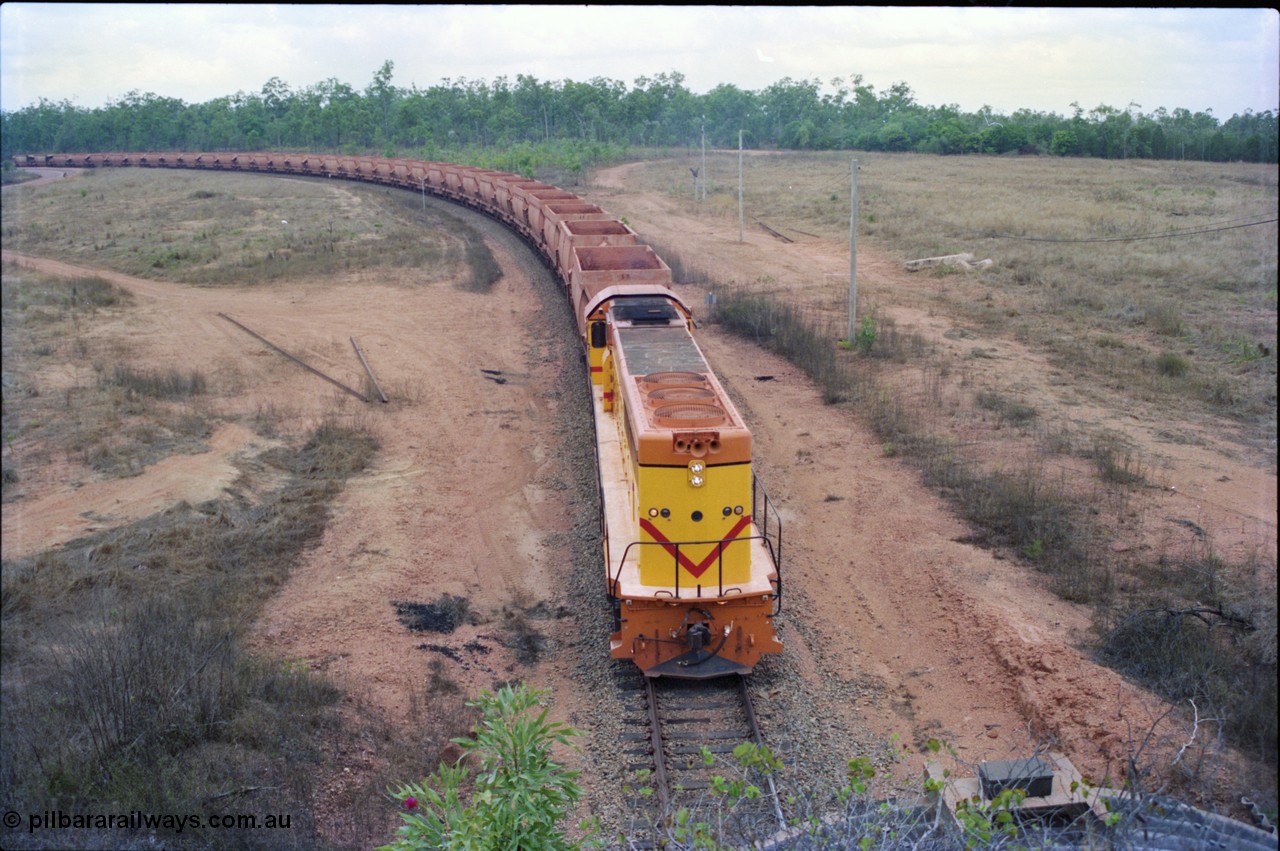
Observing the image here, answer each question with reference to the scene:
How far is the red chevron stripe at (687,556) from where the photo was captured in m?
10.4

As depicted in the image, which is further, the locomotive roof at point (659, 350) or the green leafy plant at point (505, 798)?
the locomotive roof at point (659, 350)

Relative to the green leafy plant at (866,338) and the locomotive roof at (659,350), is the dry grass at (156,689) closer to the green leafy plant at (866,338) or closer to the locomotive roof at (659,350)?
the locomotive roof at (659,350)

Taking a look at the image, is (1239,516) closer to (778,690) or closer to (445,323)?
(778,690)

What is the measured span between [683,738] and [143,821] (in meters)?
4.84

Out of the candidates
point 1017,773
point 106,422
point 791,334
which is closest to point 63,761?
point 1017,773

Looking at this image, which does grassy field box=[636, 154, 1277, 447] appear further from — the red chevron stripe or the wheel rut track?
the wheel rut track

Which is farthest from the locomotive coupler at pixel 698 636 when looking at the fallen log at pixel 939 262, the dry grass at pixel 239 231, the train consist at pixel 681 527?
the fallen log at pixel 939 262

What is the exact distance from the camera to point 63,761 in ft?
26.1

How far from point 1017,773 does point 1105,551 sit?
7033mm

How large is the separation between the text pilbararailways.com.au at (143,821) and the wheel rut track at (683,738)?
120 inches

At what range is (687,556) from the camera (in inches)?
414

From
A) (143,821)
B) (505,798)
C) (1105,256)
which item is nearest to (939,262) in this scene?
(1105,256)

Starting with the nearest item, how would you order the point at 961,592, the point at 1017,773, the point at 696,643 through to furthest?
1. the point at 1017,773
2. the point at 696,643
3. the point at 961,592

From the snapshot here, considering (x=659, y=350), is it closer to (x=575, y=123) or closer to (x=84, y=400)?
(x=84, y=400)
